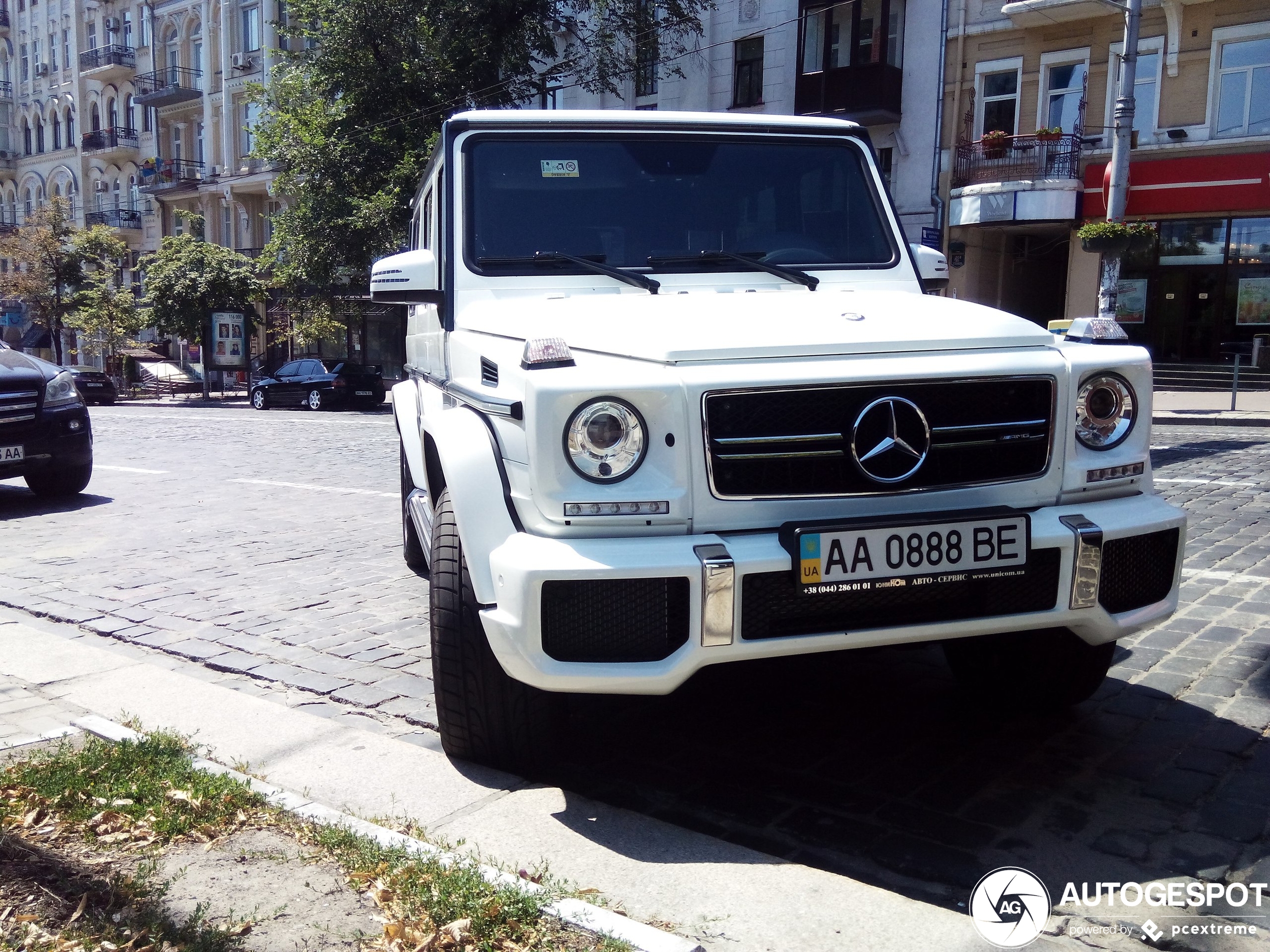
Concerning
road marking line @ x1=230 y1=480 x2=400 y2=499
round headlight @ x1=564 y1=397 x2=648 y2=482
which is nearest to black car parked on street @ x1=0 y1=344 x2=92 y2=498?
road marking line @ x1=230 y1=480 x2=400 y2=499

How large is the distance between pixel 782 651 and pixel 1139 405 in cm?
140

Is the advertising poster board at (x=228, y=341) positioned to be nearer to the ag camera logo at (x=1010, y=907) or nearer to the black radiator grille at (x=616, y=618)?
the black radiator grille at (x=616, y=618)

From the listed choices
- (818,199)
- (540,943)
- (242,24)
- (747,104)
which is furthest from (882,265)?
(242,24)

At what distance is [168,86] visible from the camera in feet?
167

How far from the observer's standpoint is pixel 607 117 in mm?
4539

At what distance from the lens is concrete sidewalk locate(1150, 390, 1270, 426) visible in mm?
16859

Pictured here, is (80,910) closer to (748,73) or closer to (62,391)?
(62,391)

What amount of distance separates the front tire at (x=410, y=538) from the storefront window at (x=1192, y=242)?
21815 mm

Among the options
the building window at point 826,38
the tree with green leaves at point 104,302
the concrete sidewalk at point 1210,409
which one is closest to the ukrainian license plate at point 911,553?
the concrete sidewalk at point 1210,409

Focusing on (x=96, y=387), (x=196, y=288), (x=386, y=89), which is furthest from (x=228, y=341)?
(x=386, y=89)

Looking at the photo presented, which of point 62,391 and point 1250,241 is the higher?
point 1250,241

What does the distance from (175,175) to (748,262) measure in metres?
52.0

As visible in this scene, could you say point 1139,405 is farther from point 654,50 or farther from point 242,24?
point 242,24

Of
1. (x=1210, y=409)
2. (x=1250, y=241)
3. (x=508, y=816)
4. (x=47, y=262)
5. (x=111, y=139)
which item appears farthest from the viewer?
(x=111, y=139)
